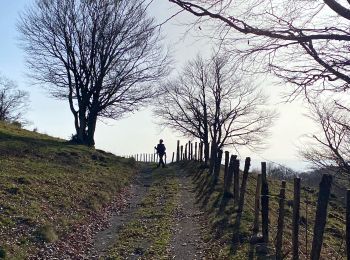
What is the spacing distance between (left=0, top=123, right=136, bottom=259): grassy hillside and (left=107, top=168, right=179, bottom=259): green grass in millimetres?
1548

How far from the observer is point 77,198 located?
16062mm

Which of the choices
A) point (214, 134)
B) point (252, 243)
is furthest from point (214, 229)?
point (214, 134)

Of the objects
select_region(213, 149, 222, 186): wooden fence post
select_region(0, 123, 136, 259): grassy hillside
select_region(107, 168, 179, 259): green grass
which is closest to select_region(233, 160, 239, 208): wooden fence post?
select_region(107, 168, 179, 259): green grass

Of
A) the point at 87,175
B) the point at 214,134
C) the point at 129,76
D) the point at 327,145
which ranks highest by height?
the point at 129,76

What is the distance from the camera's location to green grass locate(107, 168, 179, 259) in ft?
36.7

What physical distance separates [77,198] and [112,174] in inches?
335

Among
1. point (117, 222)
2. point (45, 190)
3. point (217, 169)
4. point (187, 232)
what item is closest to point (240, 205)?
point (187, 232)

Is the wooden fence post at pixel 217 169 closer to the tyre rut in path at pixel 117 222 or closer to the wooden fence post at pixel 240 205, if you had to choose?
the tyre rut in path at pixel 117 222

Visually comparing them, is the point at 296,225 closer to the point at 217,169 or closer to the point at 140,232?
the point at 140,232

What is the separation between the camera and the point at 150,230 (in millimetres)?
13594

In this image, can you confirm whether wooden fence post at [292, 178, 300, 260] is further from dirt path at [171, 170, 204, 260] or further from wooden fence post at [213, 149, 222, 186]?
wooden fence post at [213, 149, 222, 186]

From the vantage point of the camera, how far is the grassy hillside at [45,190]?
11.0 metres

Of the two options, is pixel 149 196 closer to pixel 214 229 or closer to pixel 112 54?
pixel 214 229

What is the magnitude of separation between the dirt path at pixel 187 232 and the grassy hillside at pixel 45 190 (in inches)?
117
